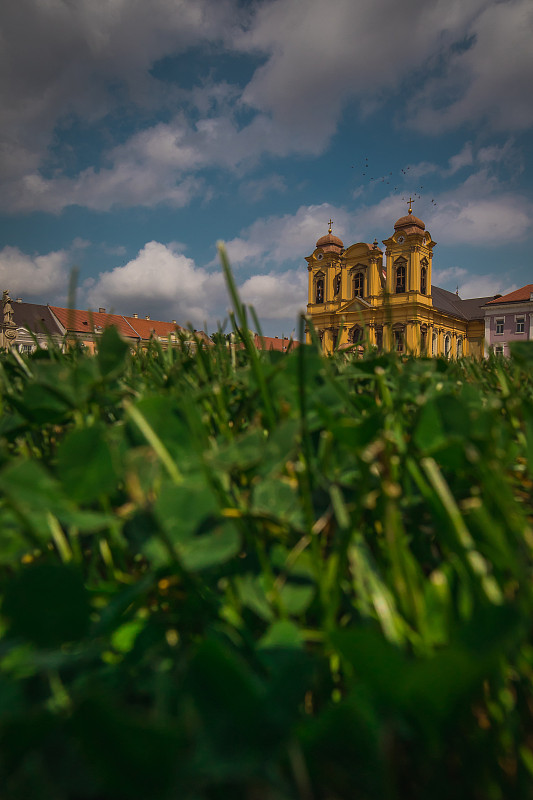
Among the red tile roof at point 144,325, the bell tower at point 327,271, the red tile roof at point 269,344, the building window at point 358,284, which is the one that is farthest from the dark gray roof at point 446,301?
the red tile roof at point 269,344

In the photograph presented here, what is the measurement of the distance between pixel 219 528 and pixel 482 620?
0.07 metres

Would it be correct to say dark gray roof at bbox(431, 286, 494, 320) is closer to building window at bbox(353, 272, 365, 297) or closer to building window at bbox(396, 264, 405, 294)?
building window at bbox(396, 264, 405, 294)

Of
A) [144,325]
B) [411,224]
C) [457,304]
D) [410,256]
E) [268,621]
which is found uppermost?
[411,224]

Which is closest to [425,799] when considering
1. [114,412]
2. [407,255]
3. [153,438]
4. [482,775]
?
[482,775]

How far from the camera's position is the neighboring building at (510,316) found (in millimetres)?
16109

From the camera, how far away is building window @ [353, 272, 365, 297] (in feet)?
57.4

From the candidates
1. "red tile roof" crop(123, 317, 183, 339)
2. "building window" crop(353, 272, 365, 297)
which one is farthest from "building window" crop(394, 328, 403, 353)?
"building window" crop(353, 272, 365, 297)

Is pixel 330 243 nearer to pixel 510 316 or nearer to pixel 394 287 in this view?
pixel 394 287

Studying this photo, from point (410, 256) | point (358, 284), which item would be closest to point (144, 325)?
point (358, 284)

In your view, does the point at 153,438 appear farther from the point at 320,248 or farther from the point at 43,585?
the point at 320,248

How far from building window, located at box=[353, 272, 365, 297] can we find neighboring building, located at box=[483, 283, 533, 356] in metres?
4.56

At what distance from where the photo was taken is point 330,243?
1791cm

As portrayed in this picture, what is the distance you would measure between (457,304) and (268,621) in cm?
2153

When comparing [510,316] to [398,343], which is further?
[510,316]
